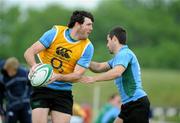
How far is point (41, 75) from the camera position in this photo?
10.5 metres

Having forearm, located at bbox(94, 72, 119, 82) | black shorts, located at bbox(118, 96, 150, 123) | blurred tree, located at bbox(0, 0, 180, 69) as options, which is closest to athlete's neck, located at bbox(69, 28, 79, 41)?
forearm, located at bbox(94, 72, 119, 82)

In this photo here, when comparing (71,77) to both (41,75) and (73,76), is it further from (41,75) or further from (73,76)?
(41,75)

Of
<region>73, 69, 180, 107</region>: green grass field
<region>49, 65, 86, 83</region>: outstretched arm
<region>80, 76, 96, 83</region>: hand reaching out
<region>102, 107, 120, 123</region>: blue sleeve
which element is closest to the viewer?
<region>80, 76, 96, 83</region>: hand reaching out

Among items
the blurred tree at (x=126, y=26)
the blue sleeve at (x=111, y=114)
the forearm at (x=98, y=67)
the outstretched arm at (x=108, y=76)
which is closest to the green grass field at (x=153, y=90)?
the blue sleeve at (x=111, y=114)

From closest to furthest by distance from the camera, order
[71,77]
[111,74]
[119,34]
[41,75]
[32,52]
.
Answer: [41,75] → [111,74] → [71,77] → [32,52] → [119,34]

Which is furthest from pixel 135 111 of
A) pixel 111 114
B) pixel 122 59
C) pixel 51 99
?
pixel 111 114

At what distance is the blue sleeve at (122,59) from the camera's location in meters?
10.9

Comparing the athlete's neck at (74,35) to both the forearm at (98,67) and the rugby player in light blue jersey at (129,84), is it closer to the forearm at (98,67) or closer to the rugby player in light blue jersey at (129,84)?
the rugby player in light blue jersey at (129,84)

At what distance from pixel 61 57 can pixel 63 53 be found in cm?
7

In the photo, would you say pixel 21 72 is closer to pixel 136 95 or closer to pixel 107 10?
pixel 136 95

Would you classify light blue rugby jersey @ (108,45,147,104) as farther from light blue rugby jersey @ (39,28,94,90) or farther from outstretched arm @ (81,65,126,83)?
light blue rugby jersey @ (39,28,94,90)

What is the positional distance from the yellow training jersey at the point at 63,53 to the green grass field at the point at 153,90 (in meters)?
26.1

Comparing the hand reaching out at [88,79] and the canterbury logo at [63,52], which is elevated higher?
the canterbury logo at [63,52]

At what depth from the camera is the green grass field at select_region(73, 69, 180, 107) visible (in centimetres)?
4094
